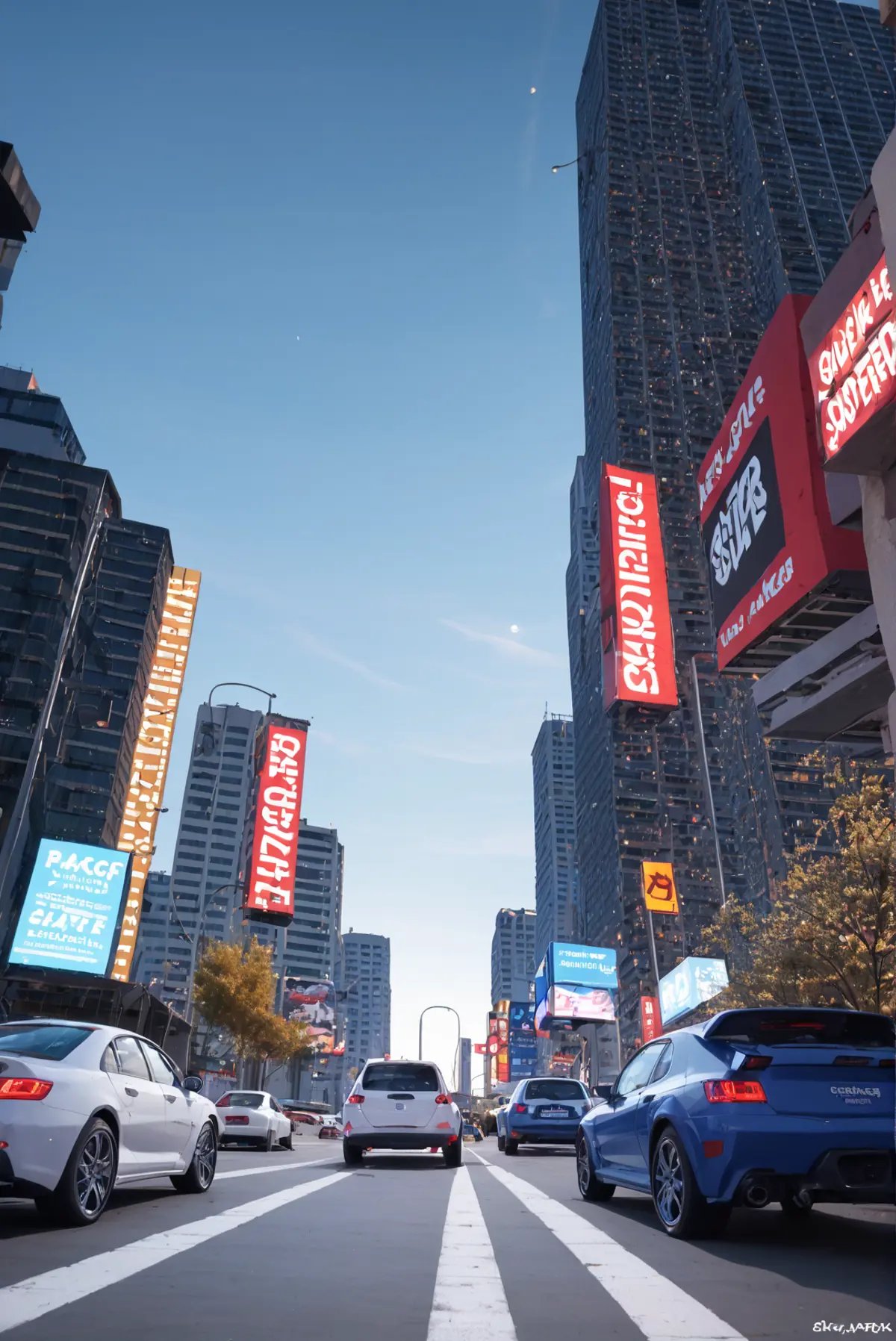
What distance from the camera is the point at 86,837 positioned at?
90.7 m

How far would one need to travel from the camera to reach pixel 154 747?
92.8 meters

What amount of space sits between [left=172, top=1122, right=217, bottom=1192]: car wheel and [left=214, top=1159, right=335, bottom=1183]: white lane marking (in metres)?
1.61

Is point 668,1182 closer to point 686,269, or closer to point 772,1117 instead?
point 772,1117

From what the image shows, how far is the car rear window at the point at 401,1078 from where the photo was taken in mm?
14125

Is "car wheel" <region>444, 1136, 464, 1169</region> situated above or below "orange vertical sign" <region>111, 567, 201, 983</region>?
below

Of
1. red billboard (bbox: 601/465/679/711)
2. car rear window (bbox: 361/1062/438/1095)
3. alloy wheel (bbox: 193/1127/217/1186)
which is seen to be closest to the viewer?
alloy wheel (bbox: 193/1127/217/1186)

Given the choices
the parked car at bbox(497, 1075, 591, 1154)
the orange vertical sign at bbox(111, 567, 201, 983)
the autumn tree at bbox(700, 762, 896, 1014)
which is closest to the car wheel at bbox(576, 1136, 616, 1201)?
the parked car at bbox(497, 1075, 591, 1154)

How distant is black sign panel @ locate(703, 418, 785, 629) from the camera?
42.2 ft

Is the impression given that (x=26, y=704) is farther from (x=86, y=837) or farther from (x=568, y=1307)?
(x=568, y=1307)

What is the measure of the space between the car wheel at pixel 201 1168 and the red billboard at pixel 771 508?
354 inches

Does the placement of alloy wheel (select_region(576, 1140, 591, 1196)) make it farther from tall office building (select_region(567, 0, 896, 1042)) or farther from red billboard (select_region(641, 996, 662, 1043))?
tall office building (select_region(567, 0, 896, 1042))

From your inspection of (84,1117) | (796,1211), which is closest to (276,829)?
(796,1211)

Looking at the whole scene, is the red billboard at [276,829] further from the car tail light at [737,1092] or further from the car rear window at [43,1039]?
the car tail light at [737,1092]

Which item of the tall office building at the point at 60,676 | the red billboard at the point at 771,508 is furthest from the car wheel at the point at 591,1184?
the tall office building at the point at 60,676
